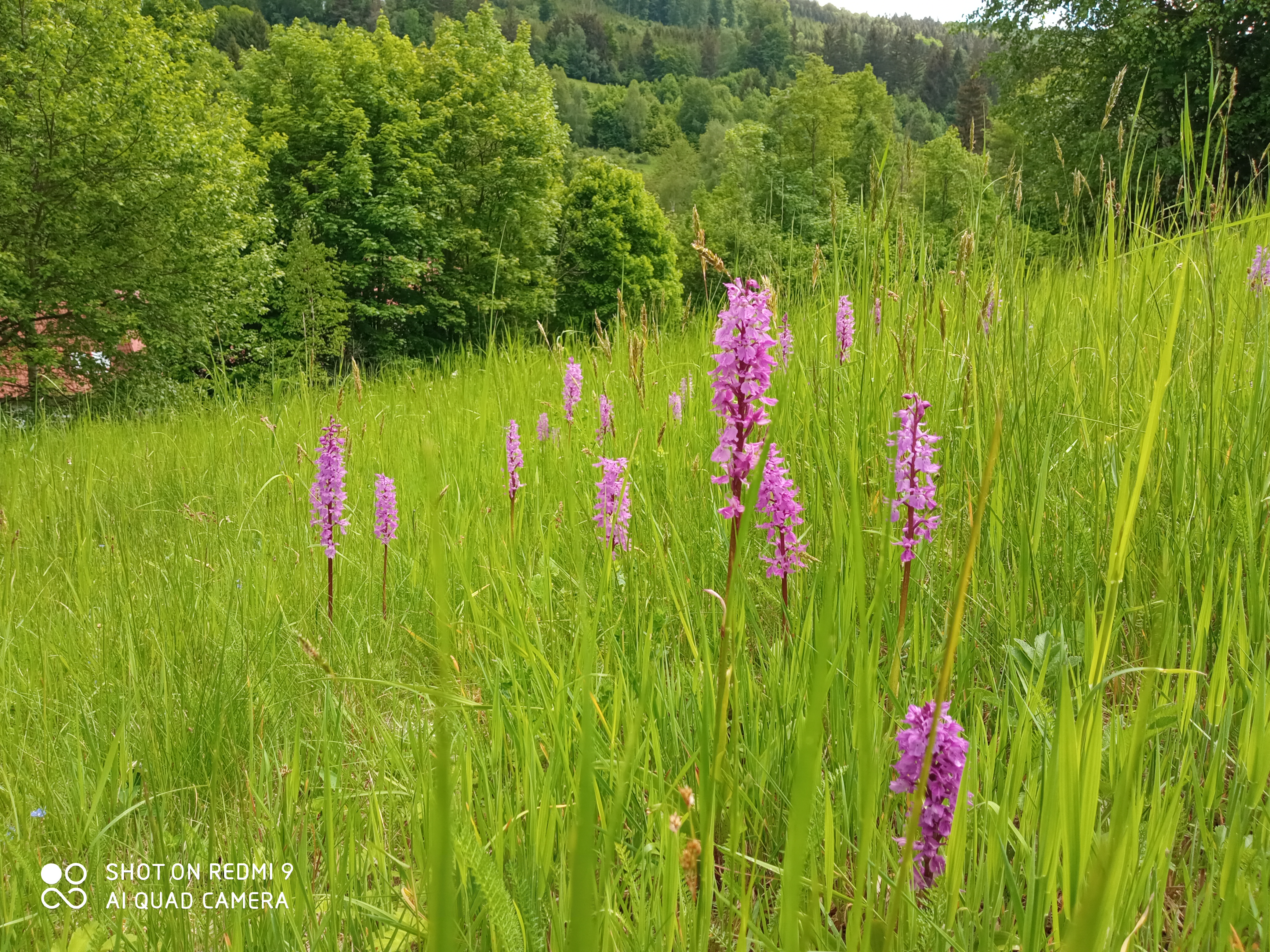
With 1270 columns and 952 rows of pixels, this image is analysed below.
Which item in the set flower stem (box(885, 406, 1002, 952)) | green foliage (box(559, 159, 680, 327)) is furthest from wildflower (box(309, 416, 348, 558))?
green foliage (box(559, 159, 680, 327))

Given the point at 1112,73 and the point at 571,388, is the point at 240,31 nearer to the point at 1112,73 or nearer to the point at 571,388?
the point at 1112,73

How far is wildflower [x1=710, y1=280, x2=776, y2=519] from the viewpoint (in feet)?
3.60

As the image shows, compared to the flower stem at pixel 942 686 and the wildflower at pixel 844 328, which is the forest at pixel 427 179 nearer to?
the wildflower at pixel 844 328

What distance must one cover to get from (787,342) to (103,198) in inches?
617

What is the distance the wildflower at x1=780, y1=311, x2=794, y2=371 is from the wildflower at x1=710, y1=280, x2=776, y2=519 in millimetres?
1285

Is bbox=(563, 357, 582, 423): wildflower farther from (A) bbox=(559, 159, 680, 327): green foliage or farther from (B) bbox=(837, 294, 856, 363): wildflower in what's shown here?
(A) bbox=(559, 159, 680, 327): green foliage

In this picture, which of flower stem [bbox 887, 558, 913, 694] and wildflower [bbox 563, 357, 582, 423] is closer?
flower stem [bbox 887, 558, 913, 694]

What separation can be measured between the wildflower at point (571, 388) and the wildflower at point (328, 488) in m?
1.50

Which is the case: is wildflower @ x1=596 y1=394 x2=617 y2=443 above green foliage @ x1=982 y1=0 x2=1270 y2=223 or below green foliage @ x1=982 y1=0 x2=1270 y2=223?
below

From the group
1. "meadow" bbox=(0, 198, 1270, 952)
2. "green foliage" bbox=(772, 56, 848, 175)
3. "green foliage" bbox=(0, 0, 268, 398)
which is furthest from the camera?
"green foliage" bbox=(772, 56, 848, 175)

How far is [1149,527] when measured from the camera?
65.8 inches

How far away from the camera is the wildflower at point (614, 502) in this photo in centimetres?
196

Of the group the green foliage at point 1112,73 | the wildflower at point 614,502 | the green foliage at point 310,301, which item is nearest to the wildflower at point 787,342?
the wildflower at point 614,502

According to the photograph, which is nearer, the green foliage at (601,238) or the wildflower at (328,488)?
the wildflower at (328,488)
